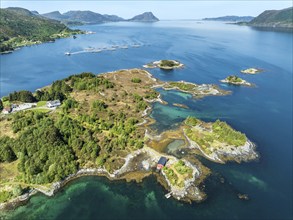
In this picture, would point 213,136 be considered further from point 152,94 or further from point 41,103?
point 41,103

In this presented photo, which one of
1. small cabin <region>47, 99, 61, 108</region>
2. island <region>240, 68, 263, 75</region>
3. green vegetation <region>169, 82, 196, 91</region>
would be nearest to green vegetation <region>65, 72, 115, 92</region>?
small cabin <region>47, 99, 61, 108</region>

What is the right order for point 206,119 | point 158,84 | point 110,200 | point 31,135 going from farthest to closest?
point 158,84 → point 206,119 → point 31,135 → point 110,200

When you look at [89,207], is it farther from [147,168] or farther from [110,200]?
[147,168]

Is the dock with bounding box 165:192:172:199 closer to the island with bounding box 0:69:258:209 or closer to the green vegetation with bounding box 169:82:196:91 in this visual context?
the island with bounding box 0:69:258:209

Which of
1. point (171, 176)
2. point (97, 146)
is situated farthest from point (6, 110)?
point (171, 176)

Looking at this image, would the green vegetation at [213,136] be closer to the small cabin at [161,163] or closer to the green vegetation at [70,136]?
the small cabin at [161,163]

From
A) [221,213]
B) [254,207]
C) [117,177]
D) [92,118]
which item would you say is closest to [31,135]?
[92,118]
